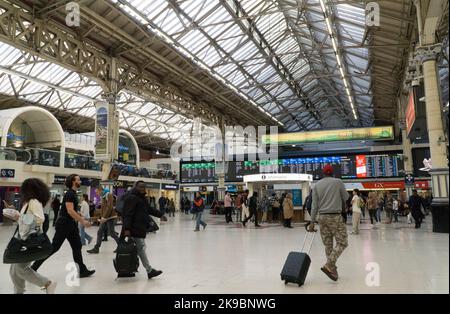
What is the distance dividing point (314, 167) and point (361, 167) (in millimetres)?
3509

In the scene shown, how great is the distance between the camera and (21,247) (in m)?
3.80

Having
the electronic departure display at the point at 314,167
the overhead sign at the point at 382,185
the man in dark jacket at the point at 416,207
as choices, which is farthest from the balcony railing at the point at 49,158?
the overhead sign at the point at 382,185

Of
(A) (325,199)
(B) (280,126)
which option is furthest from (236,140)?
(A) (325,199)

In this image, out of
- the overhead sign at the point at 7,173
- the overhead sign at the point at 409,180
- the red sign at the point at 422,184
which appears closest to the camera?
the overhead sign at the point at 7,173

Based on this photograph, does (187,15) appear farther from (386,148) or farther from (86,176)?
(386,148)

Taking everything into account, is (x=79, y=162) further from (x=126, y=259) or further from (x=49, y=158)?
(x=126, y=259)

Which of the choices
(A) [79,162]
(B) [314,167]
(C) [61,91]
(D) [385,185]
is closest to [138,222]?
(A) [79,162]

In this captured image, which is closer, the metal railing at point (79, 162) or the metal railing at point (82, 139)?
the metal railing at point (79, 162)

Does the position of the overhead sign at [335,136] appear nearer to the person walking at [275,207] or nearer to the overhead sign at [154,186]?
the overhead sign at [154,186]

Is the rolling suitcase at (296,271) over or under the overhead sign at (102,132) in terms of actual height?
under

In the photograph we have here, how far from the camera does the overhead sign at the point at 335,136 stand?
29.0 m

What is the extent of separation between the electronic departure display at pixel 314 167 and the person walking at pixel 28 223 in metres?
25.6

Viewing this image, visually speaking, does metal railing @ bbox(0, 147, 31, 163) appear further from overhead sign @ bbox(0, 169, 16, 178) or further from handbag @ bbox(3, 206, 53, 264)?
handbag @ bbox(3, 206, 53, 264)

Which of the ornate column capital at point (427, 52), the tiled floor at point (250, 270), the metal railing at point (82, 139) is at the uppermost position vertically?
the metal railing at point (82, 139)
